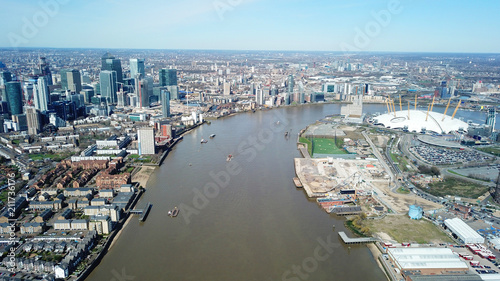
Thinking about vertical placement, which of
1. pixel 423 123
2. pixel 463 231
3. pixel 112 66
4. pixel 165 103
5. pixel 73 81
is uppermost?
pixel 112 66

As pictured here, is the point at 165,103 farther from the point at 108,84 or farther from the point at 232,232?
the point at 232,232

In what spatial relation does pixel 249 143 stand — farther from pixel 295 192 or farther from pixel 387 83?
pixel 387 83

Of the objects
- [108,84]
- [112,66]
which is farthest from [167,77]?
[108,84]

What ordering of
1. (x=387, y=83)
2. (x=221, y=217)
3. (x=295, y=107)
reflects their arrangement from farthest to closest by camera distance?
(x=387, y=83) < (x=295, y=107) < (x=221, y=217)

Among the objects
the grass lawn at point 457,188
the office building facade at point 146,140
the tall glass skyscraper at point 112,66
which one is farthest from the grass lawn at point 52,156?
the tall glass skyscraper at point 112,66

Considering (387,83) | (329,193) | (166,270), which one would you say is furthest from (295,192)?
(387,83)

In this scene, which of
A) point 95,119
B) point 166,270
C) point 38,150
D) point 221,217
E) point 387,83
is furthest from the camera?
point 387,83

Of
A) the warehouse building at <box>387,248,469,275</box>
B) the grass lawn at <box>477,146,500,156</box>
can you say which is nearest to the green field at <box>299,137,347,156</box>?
the grass lawn at <box>477,146,500,156</box>
